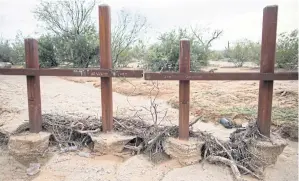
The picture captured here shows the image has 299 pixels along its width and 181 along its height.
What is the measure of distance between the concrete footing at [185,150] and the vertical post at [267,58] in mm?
790

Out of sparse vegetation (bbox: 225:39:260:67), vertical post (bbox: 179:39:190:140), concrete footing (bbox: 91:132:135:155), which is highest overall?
sparse vegetation (bbox: 225:39:260:67)

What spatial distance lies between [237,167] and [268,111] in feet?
2.43

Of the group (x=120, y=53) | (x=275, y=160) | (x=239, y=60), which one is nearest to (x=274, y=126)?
(x=275, y=160)

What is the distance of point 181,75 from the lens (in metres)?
2.91

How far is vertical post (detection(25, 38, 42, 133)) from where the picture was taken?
125 inches

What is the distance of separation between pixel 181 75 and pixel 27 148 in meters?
2.07

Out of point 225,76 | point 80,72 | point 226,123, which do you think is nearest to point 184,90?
point 225,76

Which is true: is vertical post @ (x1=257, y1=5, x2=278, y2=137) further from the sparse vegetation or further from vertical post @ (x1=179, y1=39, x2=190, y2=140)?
the sparse vegetation

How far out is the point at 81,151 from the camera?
3203mm

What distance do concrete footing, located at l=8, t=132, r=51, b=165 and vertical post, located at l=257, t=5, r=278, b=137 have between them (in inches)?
105

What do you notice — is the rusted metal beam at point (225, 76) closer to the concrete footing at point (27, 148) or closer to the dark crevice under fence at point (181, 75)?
the dark crevice under fence at point (181, 75)

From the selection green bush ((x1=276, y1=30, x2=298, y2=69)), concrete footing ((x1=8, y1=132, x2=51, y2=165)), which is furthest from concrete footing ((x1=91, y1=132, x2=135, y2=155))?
green bush ((x1=276, y1=30, x2=298, y2=69))

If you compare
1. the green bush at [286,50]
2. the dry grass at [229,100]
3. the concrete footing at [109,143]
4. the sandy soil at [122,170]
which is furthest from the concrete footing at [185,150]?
the green bush at [286,50]

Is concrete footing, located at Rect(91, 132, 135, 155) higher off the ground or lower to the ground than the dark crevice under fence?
lower
